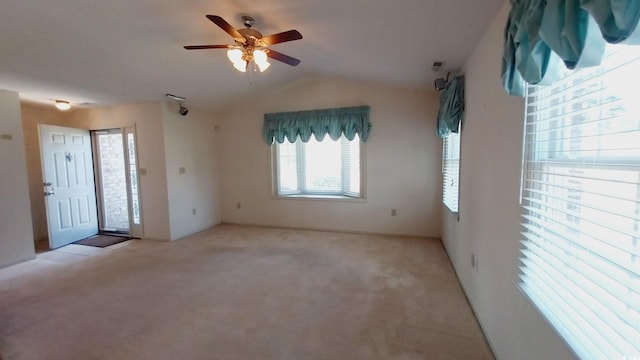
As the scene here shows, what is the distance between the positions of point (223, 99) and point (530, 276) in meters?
4.71

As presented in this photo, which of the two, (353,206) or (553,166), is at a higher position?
(553,166)

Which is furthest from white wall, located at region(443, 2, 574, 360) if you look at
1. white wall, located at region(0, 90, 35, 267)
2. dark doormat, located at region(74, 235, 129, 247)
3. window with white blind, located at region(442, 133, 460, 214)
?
white wall, located at region(0, 90, 35, 267)

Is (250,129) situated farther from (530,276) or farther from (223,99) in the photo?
(530,276)

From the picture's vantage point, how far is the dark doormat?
4305mm

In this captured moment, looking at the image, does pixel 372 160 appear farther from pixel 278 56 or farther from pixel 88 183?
pixel 88 183

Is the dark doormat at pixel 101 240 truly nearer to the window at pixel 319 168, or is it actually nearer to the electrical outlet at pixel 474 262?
the window at pixel 319 168

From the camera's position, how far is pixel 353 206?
4.67 metres

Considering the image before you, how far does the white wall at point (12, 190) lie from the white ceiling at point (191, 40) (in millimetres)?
382

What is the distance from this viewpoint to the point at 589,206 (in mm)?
965

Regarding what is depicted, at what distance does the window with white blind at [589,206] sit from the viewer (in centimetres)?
80

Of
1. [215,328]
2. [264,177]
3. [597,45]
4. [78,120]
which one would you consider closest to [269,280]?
[215,328]

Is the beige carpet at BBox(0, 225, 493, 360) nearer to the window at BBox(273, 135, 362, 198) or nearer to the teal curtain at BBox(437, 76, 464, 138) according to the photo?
the window at BBox(273, 135, 362, 198)

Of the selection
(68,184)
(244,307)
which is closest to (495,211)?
(244,307)

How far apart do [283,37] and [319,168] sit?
118 inches
